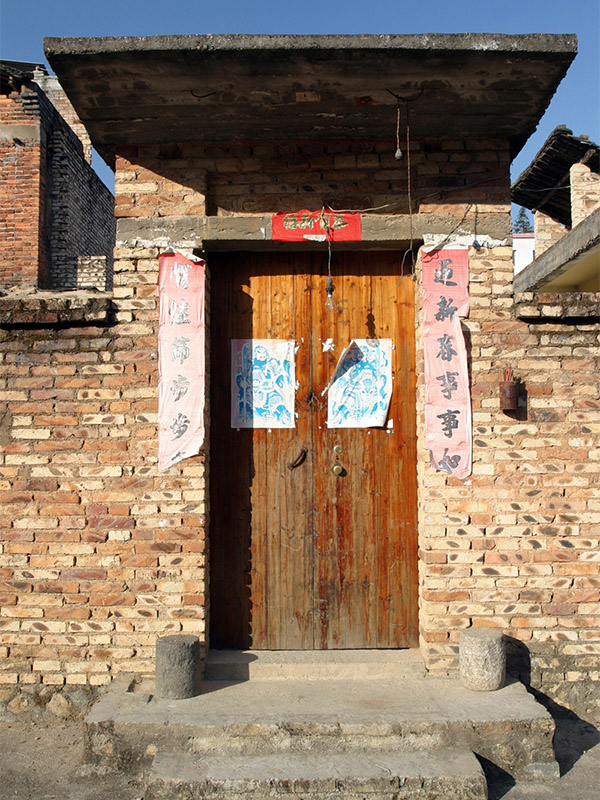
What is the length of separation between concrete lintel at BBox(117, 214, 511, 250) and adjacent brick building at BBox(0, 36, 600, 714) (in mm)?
13

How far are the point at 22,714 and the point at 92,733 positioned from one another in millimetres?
898

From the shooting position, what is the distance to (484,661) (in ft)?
12.9

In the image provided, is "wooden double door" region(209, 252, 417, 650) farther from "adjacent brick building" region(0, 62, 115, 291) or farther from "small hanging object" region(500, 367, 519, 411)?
"adjacent brick building" region(0, 62, 115, 291)

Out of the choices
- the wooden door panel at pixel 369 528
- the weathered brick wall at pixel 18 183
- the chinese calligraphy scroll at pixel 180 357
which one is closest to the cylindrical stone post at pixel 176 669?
the wooden door panel at pixel 369 528

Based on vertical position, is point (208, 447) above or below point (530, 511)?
above

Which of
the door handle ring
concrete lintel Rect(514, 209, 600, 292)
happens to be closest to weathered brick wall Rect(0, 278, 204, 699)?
the door handle ring

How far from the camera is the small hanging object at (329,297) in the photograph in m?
4.51

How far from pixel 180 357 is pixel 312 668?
2343 millimetres

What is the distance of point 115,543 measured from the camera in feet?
14.1

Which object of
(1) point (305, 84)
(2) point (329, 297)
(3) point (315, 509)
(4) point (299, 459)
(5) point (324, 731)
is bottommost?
(5) point (324, 731)

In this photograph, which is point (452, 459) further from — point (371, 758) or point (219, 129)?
point (219, 129)

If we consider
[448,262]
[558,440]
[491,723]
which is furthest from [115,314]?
[491,723]

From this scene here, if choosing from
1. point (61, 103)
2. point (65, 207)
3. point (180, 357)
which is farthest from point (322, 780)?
point (61, 103)

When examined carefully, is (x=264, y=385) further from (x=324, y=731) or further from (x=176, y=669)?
(x=324, y=731)
